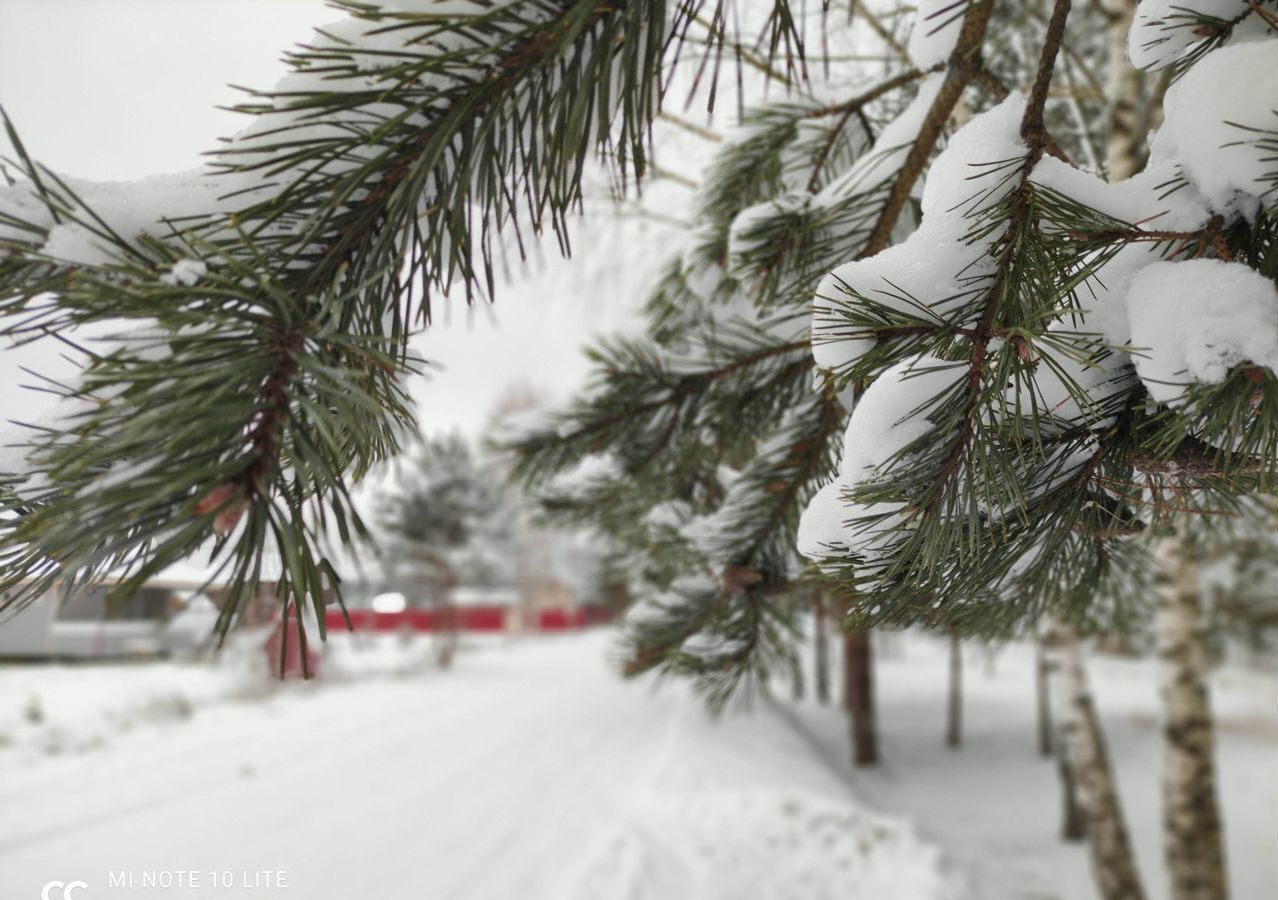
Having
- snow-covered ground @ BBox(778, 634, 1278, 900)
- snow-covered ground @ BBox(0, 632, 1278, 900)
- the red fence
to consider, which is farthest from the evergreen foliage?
the red fence

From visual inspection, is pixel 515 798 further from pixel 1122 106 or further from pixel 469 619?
pixel 469 619

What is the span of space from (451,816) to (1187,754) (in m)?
4.05

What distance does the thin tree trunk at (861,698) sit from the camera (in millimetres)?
7605

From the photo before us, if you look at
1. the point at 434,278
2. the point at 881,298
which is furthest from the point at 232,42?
the point at 881,298

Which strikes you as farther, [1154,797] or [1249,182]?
[1154,797]

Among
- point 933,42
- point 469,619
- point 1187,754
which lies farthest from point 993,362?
point 469,619

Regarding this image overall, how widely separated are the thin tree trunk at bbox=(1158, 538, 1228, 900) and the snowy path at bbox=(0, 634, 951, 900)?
1070mm

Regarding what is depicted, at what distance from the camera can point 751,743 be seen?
625 cm

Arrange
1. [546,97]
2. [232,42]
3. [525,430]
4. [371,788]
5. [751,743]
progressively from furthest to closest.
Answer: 1. [751,743]
2. [371,788]
3. [525,430]
4. [232,42]
5. [546,97]

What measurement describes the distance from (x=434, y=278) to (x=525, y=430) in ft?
3.31

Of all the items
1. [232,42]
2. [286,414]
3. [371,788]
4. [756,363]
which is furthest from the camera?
[371,788]

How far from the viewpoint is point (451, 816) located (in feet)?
14.3

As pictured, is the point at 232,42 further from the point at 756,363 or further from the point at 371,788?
the point at 371,788

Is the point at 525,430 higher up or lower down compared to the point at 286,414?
higher up
